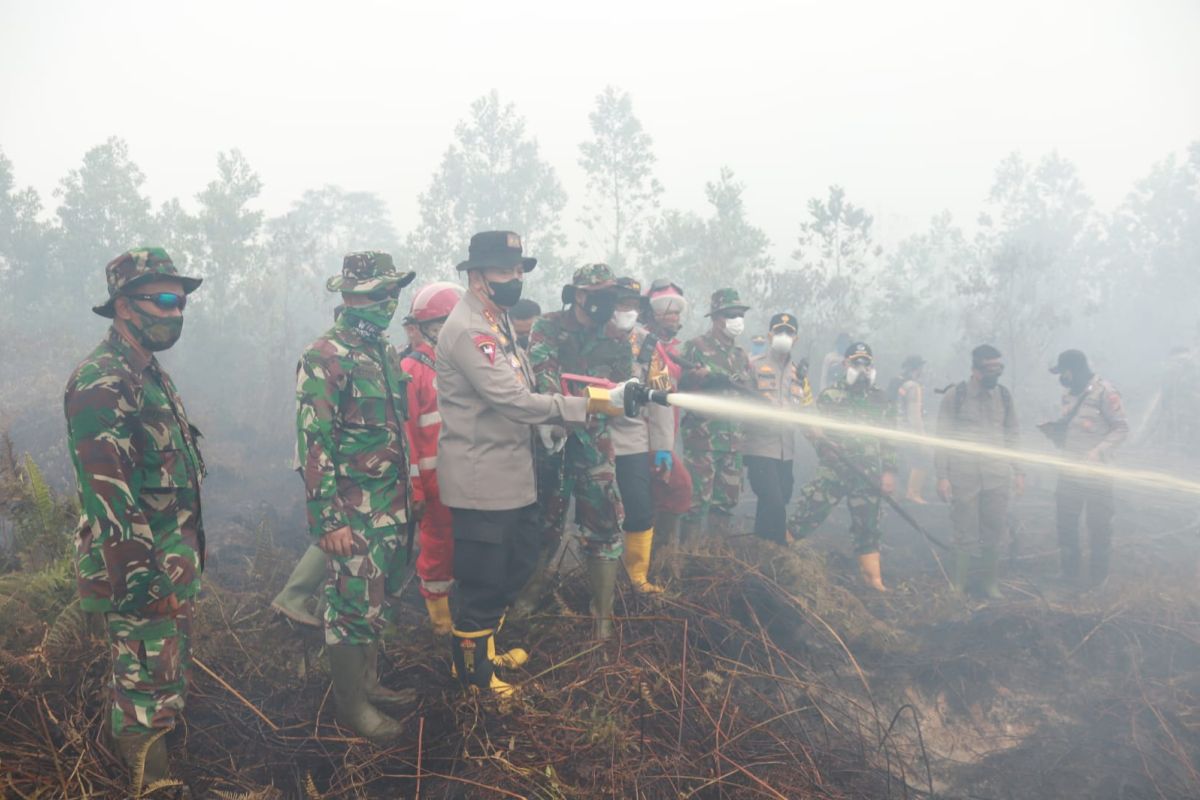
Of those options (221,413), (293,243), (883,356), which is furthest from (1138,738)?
(293,243)

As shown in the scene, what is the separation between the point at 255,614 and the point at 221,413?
15421mm

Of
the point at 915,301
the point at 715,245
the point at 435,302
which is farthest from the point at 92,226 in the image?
the point at 915,301

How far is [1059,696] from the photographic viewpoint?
4637 millimetres

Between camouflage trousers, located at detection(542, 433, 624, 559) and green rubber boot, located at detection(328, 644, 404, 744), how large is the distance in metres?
1.54

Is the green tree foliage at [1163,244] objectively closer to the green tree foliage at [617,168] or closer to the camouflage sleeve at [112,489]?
the green tree foliage at [617,168]

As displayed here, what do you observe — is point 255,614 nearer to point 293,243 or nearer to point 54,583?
point 54,583

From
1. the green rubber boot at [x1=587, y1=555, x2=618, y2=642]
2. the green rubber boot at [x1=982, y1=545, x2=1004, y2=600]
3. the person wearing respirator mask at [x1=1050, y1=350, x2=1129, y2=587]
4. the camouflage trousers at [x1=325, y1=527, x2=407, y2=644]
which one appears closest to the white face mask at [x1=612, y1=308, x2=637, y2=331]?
the green rubber boot at [x1=587, y1=555, x2=618, y2=642]

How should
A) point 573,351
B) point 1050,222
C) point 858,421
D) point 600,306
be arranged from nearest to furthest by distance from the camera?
point 600,306
point 573,351
point 858,421
point 1050,222

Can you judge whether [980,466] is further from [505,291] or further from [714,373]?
[505,291]

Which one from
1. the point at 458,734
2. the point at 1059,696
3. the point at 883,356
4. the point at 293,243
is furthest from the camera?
the point at 883,356

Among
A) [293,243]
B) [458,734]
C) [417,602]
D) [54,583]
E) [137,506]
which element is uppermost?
[293,243]

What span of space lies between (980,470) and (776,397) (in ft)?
7.08

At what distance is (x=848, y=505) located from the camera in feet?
21.6

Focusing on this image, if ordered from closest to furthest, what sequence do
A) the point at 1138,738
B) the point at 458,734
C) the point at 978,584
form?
the point at 458,734, the point at 1138,738, the point at 978,584
